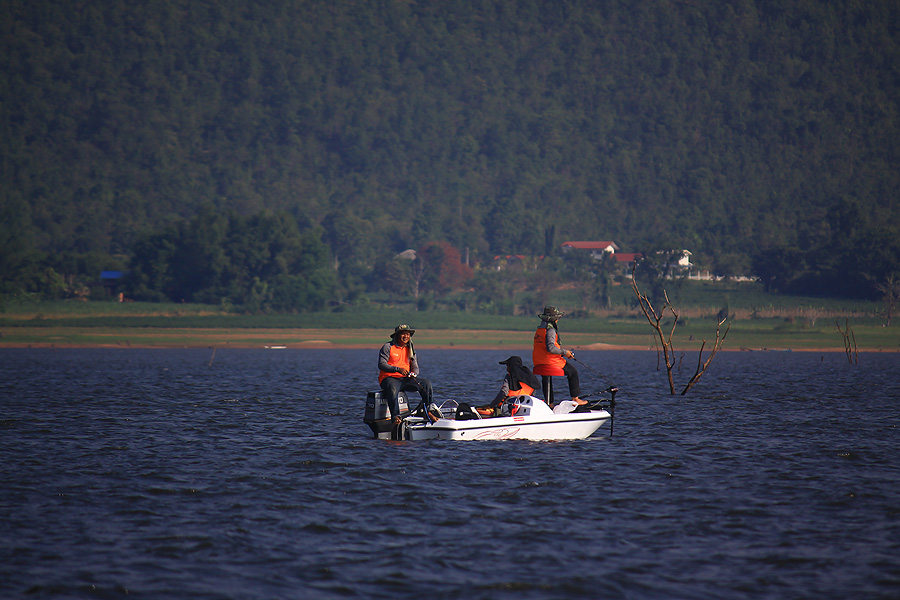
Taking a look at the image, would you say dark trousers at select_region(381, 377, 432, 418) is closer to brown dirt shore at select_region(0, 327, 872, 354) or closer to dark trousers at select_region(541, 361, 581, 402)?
dark trousers at select_region(541, 361, 581, 402)

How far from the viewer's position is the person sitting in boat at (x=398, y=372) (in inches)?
1025

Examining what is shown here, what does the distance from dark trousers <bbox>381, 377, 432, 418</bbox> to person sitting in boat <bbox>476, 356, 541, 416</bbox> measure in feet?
6.59

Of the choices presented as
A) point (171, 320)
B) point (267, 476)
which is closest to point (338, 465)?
point (267, 476)

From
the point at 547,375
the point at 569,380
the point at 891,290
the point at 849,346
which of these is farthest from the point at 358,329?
the point at 569,380

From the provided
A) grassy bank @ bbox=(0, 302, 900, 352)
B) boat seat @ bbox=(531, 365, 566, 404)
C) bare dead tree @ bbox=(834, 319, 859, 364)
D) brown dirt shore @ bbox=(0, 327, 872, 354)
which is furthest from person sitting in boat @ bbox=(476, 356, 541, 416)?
Result: grassy bank @ bbox=(0, 302, 900, 352)

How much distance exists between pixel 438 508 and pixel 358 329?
10838cm

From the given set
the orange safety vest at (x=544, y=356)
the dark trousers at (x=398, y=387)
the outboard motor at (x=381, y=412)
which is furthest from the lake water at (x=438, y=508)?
the orange safety vest at (x=544, y=356)

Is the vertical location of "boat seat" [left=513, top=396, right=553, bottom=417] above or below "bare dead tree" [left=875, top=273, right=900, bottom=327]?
below

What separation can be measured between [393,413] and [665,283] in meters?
154

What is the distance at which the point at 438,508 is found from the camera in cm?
1873

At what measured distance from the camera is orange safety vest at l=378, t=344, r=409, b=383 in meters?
26.3

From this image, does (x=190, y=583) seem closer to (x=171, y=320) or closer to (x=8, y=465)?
(x=8, y=465)

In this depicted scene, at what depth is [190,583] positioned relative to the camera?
13672mm

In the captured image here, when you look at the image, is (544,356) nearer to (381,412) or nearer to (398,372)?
(398,372)
